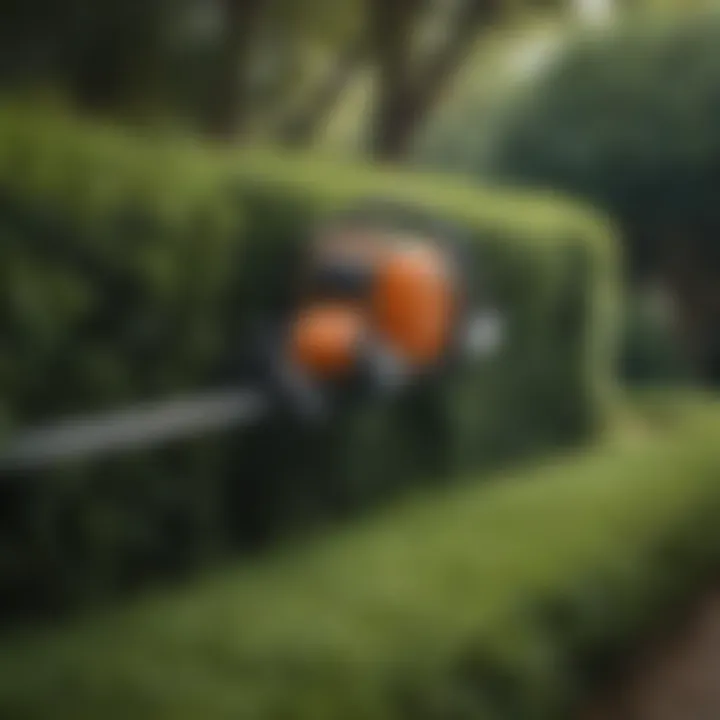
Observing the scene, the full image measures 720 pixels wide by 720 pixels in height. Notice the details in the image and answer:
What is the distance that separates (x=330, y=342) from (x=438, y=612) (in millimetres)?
227

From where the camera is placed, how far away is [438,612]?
1.15m

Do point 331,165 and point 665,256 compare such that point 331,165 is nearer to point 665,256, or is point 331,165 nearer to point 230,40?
point 230,40

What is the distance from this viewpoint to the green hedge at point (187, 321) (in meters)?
1.04

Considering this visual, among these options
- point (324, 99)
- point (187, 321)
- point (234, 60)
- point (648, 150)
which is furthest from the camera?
point (648, 150)

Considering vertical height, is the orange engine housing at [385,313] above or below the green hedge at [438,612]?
above

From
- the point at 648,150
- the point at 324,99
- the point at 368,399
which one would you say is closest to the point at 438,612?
the point at 368,399

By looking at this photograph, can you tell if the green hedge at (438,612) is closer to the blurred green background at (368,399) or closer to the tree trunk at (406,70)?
the blurred green background at (368,399)

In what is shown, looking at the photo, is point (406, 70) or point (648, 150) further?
point (648, 150)

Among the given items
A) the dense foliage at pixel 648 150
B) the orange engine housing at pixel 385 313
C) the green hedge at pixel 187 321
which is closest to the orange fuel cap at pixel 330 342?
the orange engine housing at pixel 385 313

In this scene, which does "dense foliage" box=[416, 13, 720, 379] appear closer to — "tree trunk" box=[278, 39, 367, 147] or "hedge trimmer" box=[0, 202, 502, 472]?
"hedge trimmer" box=[0, 202, 502, 472]

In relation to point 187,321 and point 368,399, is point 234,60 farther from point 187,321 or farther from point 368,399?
point 368,399

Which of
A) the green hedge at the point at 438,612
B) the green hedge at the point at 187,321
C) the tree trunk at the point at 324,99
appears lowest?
the green hedge at the point at 438,612

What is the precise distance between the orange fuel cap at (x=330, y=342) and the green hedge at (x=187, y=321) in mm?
105

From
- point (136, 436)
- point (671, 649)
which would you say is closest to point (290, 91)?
point (136, 436)
